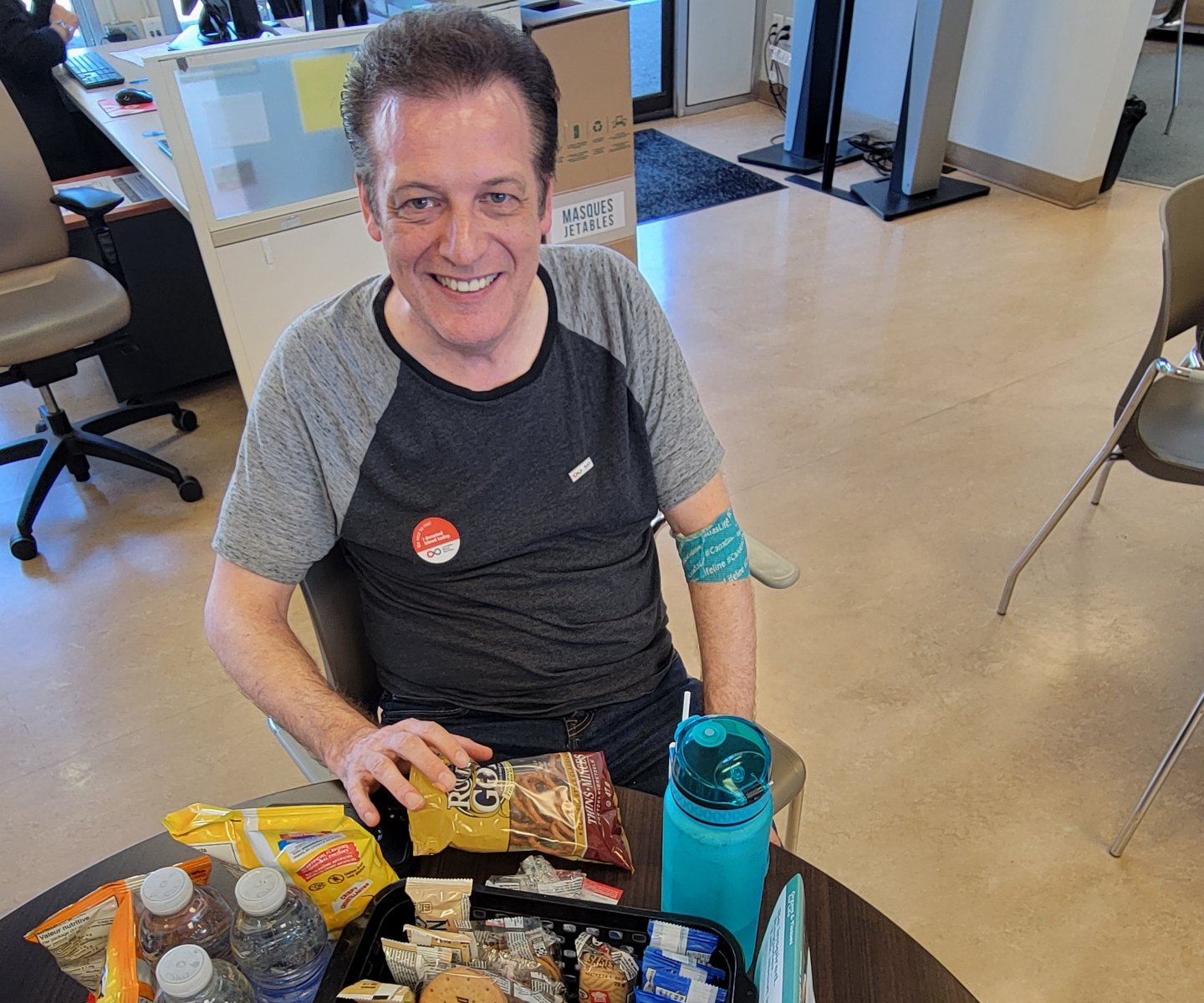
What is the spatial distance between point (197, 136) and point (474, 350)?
1.43m

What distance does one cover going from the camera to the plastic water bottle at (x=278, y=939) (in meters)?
0.62

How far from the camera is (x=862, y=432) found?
8.90ft

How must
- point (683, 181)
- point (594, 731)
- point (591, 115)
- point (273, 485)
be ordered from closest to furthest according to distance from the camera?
point (273, 485), point (594, 731), point (591, 115), point (683, 181)

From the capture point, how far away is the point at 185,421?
283 centimetres

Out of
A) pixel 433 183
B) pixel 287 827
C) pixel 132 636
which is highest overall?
pixel 433 183

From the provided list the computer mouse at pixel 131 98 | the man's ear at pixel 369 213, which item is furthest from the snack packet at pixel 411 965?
the computer mouse at pixel 131 98

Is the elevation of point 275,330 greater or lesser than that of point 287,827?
lesser

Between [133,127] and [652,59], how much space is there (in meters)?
3.36

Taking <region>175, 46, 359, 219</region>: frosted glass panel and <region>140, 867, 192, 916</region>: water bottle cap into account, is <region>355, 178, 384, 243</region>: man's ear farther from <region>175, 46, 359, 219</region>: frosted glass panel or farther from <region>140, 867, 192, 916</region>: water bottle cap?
<region>175, 46, 359, 219</region>: frosted glass panel

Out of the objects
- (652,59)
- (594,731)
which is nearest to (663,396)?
(594,731)

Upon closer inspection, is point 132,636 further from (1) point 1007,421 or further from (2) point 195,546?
(1) point 1007,421

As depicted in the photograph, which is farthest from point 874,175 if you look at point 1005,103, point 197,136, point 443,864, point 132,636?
point 443,864

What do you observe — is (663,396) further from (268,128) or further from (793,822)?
(268,128)

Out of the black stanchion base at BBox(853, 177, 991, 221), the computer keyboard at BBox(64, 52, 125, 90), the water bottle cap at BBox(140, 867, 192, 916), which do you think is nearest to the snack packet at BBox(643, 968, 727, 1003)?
the water bottle cap at BBox(140, 867, 192, 916)
